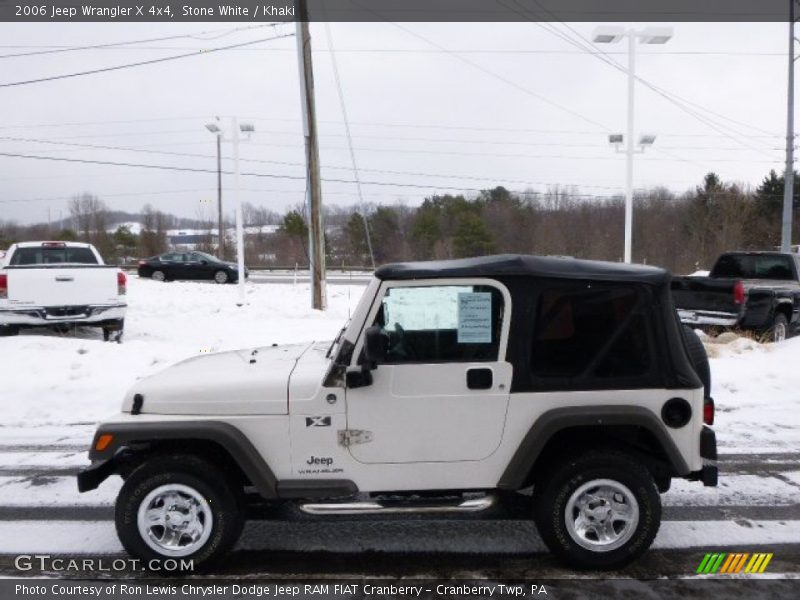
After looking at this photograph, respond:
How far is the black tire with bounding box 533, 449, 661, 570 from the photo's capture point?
3.68 metres

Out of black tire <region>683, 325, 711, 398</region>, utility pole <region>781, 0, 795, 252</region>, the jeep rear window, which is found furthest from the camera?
utility pole <region>781, 0, 795, 252</region>

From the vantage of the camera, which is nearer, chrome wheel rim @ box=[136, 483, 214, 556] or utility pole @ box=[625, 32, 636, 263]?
chrome wheel rim @ box=[136, 483, 214, 556]

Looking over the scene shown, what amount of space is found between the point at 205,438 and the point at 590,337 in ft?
7.54

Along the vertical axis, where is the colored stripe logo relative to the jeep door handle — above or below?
below

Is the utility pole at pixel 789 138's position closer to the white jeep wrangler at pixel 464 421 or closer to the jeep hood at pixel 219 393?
the white jeep wrangler at pixel 464 421

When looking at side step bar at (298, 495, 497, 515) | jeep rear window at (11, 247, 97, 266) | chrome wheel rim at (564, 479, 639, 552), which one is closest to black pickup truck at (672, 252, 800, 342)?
chrome wheel rim at (564, 479, 639, 552)

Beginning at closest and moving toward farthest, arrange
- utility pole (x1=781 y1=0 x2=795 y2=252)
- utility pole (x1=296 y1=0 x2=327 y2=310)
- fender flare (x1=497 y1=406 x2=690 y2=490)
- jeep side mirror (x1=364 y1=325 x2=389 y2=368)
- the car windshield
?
jeep side mirror (x1=364 y1=325 x2=389 y2=368)
fender flare (x1=497 y1=406 x2=690 y2=490)
the car windshield
utility pole (x1=296 y1=0 x2=327 y2=310)
utility pole (x1=781 y1=0 x2=795 y2=252)

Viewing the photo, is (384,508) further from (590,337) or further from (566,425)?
(590,337)

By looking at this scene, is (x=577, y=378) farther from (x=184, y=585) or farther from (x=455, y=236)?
(x=455, y=236)

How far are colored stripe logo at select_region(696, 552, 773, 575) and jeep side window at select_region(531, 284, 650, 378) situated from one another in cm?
125

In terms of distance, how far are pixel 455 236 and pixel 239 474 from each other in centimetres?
3451

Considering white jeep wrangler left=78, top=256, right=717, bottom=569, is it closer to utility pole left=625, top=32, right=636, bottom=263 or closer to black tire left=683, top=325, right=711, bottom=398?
black tire left=683, top=325, right=711, bottom=398

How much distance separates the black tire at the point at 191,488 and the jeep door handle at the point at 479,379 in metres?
1.53

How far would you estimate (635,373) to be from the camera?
148 inches
